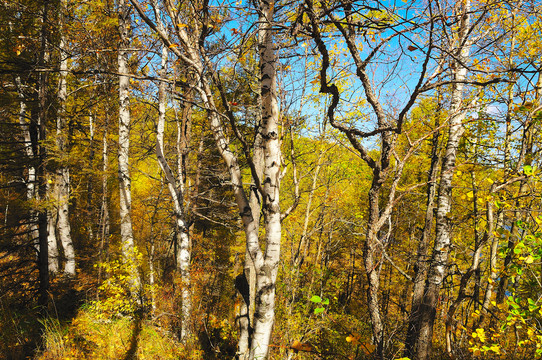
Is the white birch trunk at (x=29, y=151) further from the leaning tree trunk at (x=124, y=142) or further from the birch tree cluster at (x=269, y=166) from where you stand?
the leaning tree trunk at (x=124, y=142)

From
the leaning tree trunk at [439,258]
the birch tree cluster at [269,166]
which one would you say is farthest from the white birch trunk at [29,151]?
the leaning tree trunk at [439,258]

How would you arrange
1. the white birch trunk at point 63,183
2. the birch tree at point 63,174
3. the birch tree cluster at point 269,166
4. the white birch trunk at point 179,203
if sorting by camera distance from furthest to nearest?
the white birch trunk at point 63,183 → the birch tree at point 63,174 → the white birch trunk at point 179,203 → the birch tree cluster at point 269,166

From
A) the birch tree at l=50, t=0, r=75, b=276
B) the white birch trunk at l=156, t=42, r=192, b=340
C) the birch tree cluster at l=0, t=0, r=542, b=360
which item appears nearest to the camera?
the birch tree cluster at l=0, t=0, r=542, b=360

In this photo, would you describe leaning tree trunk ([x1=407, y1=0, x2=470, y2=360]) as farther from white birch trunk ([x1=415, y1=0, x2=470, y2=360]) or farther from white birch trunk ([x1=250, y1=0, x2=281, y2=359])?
white birch trunk ([x1=250, y1=0, x2=281, y2=359])

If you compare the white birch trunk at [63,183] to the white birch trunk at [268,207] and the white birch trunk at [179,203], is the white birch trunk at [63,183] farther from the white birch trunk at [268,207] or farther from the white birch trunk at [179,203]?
the white birch trunk at [268,207]

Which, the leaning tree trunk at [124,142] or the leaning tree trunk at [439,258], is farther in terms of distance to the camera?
the leaning tree trunk at [124,142]

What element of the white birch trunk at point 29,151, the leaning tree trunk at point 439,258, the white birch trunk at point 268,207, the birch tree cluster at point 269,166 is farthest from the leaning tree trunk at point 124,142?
the leaning tree trunk at point 439,258

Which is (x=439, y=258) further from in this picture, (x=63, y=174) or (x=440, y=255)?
(x=63, y=174)

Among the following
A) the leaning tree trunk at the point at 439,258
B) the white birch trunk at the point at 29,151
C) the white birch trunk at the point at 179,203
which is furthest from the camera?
the white birch trunk at the point at 179,203

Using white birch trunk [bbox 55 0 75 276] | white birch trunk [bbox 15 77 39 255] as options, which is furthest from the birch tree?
white birch trunk [bbox 15 77 39 255]

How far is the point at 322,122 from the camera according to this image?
791cm

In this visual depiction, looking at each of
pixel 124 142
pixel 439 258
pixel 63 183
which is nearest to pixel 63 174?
pixel 63 183

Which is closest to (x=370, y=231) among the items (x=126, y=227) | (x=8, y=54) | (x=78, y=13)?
(x=126, y=227)

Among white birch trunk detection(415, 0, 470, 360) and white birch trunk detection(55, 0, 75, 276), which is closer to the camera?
white birch trunk detection(415, 0, 470, 360)
